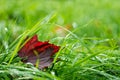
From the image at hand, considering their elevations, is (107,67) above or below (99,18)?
below

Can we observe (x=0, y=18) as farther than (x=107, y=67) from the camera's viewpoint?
Yes

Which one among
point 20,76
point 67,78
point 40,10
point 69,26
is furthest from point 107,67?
point 40,10

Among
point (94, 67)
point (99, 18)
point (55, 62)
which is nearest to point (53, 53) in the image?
point (55, 62)

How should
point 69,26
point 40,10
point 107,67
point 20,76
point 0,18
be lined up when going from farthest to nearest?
point 40,10 < point 0,18 < point 69,26 < point 107,67 < point 20,76

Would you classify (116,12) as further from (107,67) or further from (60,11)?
(107,67)

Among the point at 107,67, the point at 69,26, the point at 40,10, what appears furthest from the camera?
the point at 40,10

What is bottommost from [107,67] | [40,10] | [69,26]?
[107,67]
